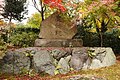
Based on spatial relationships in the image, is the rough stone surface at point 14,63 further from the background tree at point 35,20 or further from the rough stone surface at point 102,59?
the background tree at point 35,20

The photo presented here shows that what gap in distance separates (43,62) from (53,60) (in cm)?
43

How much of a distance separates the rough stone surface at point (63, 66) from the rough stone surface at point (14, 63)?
3.69 ft

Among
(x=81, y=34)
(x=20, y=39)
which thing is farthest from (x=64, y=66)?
(x=81, y=34)

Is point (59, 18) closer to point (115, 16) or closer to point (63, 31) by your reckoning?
point (63, 31)

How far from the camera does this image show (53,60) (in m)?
9.35

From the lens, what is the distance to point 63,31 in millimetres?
10695

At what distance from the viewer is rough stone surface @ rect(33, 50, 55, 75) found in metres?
8.98

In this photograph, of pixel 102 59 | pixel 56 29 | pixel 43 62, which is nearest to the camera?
pixel 43 62

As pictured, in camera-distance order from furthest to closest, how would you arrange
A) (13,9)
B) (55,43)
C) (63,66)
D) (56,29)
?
(13,9), (56,29), (55,43), (63,66)

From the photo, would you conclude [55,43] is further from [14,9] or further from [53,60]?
[14,9]

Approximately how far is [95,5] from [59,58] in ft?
8.49

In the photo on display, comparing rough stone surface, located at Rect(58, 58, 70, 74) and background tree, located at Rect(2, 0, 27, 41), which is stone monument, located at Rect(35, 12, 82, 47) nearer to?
rough stone surface, located at Rect(58, 58, 70, 74)

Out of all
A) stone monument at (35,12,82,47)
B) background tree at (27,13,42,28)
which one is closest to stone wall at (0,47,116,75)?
stone monument at (35,12,82,47)

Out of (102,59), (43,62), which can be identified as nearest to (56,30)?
(43,62)
